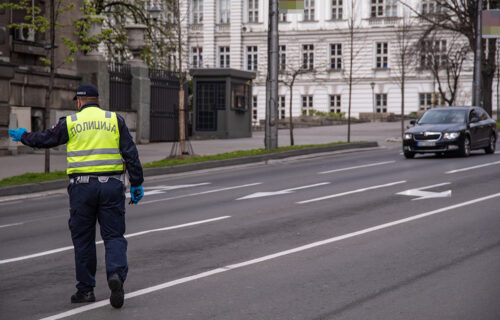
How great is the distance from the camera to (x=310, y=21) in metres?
70.8

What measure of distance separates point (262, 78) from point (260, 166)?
166 ft

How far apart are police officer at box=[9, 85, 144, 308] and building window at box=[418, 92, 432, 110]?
61788 mm

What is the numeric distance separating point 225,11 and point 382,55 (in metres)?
14.3

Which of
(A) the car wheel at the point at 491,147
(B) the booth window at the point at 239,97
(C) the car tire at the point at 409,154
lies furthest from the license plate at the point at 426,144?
(B) the booth window at the point at 239,97

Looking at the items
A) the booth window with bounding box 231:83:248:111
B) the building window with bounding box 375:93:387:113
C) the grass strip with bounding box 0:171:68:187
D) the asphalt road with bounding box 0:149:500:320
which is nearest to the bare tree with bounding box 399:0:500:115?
the booth window with bounding box 231:83:248:111

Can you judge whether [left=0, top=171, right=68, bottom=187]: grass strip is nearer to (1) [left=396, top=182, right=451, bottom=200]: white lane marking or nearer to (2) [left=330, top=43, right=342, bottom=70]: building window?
(1) [left=396, top=182, right=451, bottom=200]: white lane marking

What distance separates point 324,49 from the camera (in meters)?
70.3

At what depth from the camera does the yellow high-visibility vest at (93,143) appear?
6.75 metres

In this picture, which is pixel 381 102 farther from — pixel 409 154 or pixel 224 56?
pixel 409 154

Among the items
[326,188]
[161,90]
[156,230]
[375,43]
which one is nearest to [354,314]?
[156,230]

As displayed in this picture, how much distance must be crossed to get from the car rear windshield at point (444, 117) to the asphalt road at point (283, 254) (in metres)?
8.03

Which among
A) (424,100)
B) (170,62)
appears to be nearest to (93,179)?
(170,62)

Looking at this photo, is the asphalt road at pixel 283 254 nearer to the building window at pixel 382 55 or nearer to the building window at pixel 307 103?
the building window at pixel 382 55

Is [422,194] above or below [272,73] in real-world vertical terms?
below
